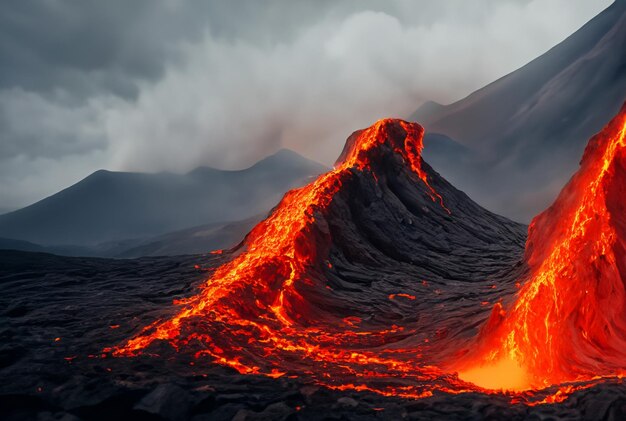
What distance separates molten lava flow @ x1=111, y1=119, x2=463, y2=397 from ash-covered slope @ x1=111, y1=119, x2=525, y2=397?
0.20ft

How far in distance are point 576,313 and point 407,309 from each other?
10250mm

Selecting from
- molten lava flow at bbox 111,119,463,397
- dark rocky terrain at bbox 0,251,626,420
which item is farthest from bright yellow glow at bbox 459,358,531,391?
dark rocky terrain at bbox 0,251,626,420

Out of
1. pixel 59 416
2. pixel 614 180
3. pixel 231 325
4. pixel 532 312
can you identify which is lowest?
pixel 59 416

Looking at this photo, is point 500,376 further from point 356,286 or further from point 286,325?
point 356,286

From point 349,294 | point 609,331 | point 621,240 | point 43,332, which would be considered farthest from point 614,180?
point 43,332

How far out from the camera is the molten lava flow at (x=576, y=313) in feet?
42.7

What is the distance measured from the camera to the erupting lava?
44.3 feet

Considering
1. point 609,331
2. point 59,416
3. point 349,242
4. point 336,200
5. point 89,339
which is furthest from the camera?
point 336,200

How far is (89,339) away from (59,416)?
6112mm

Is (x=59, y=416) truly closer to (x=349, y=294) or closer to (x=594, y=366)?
(x=594, y=366)

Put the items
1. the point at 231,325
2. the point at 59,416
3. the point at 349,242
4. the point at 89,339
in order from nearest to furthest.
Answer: the point at 59,416 < the point at 89,339 < the point at 231,325 < the point at 349,242

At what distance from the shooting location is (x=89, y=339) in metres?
16.1

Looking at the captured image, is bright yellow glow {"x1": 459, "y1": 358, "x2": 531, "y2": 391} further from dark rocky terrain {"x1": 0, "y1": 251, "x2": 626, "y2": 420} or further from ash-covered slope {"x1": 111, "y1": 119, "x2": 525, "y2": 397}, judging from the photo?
dark rocky terrain {"x1": 0, "y1": 251, "x2": 626, "y2": 420}

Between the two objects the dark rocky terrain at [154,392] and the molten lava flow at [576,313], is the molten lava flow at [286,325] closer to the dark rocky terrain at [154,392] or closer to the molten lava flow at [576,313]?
the dark rocky terrain at [154,392]
